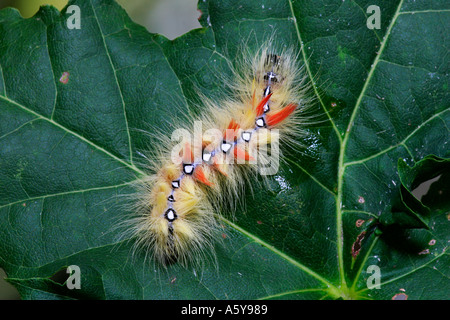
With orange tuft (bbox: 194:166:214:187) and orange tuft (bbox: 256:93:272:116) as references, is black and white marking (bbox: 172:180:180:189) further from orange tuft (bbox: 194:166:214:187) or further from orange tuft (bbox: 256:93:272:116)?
orange tuft (bbox: 256:93:272:116)

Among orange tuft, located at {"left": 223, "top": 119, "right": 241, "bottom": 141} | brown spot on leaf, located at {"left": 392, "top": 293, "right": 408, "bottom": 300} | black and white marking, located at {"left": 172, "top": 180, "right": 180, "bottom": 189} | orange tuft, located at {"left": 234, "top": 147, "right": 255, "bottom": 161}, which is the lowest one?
brown spot on leaf, located at {"left": 392, "top": 293, "right": 408, "bottom": 300}

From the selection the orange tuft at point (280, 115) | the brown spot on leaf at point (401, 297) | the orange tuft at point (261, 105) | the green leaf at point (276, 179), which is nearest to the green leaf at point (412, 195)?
the green leaf at point (276, 179)

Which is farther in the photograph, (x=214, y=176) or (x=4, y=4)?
(x=4, y=4)

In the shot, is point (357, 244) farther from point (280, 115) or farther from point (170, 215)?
point (170, 215)

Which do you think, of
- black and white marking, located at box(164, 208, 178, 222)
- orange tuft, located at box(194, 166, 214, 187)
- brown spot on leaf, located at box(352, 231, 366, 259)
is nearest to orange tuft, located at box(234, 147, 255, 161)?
orange tuft, located at box(194, 166, 214, 187)

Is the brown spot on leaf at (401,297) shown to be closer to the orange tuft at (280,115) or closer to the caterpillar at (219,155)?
the caterpillar at (219,155)
